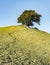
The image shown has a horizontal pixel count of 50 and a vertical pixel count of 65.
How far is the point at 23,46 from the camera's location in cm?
6069

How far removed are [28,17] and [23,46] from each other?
1034 inches

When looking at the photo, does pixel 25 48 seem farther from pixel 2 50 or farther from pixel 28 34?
pixel 28 34

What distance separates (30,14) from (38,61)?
1374 inches

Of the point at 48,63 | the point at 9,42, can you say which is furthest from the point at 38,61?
the point at 9,42

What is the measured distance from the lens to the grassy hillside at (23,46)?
5262 centimetres

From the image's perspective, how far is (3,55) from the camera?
52.8 m

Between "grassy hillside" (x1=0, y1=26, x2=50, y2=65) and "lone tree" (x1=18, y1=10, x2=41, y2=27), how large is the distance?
7882mm

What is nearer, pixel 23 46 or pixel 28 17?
pixel 23 46

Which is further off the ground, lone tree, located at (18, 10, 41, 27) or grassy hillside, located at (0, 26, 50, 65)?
lone tree, located at (18, 10, 41, 27)

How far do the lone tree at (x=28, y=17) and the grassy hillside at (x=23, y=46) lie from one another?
25.9 ft

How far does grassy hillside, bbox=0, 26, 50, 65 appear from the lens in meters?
52.6

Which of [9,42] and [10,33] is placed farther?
[10,33]

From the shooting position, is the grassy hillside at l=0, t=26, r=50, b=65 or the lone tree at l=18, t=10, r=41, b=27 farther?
the lone tree at l=18, t=10, r=41, b=27

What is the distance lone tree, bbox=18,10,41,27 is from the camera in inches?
3359
